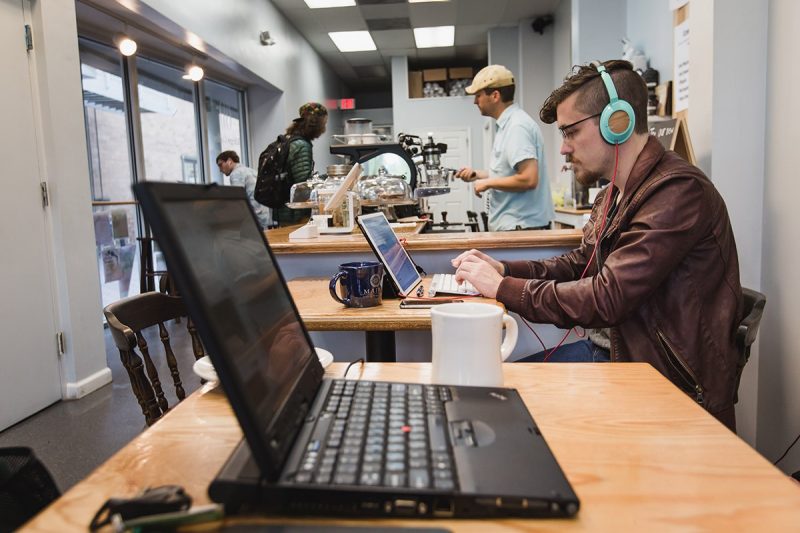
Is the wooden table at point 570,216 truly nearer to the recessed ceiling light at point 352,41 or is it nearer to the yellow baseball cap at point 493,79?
the yellow baseball cap at point 493,79

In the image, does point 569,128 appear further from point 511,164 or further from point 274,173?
point 274,173

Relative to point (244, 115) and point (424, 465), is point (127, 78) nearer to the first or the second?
point (244, 115)

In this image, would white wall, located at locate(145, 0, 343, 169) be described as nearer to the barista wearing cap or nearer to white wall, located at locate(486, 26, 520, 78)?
the barista wearing cap

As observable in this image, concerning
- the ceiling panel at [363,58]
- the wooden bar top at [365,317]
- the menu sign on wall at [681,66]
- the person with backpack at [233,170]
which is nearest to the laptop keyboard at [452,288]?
the wooden bar top at [365,317]

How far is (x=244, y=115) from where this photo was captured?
258 inches

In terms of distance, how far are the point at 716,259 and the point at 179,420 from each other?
3.88ft

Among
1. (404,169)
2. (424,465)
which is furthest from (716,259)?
(404,169)

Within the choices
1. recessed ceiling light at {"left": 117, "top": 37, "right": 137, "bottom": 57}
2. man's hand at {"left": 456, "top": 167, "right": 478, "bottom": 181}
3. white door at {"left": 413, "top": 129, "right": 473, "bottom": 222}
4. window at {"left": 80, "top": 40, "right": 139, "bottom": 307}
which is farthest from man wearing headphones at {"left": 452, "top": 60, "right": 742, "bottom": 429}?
white door at {"left": 413, "top": 129, "right": 473, "bottom": 222}

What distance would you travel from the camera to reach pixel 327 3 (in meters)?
6.33

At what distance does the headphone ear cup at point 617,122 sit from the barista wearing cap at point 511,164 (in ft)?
4.29

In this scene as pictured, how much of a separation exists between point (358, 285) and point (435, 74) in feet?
27.1

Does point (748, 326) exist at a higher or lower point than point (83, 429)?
higher

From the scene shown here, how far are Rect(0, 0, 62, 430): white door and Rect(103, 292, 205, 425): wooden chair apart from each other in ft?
5.68

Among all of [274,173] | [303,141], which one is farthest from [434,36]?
[274,173]
